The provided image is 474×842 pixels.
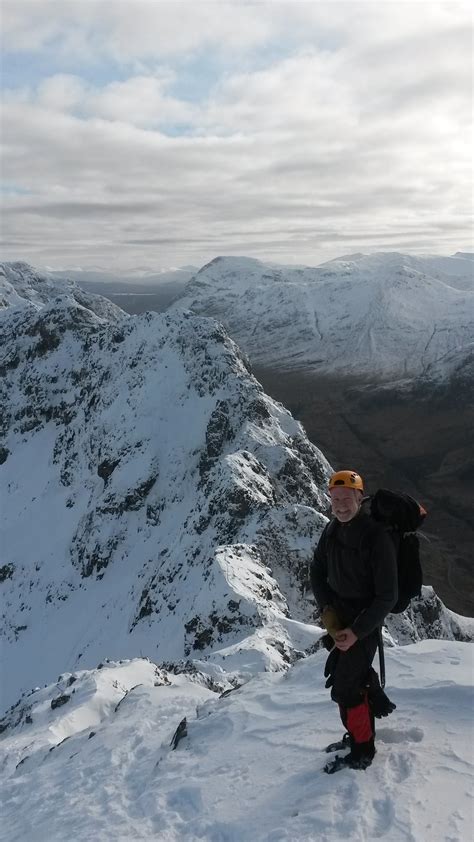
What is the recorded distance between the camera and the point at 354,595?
7426mm

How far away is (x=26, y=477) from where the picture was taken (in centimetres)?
6344

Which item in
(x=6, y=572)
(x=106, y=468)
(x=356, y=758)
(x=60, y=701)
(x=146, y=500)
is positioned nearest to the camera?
(x=356, y=758)

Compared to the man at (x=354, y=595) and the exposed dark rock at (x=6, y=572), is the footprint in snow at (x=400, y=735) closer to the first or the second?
the man at (x=354, y=595)

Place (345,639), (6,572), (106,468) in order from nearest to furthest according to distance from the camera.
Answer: (345,639) → (6,572) → (106,468)

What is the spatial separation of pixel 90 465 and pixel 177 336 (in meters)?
16.7

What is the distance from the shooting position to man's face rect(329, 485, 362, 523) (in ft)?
23.8

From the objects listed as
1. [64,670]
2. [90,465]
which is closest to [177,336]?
[90,465]

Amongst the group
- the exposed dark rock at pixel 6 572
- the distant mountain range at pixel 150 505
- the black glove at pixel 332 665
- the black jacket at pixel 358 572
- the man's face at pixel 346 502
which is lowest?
the exposed dark rock at pixel 6 572

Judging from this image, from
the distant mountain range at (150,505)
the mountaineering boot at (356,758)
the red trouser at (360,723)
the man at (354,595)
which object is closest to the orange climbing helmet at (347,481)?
the man at (354,595)

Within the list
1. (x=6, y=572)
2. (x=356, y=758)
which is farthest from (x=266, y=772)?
(x=6, y=572)

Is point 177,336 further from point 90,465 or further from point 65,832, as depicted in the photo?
point 65,832

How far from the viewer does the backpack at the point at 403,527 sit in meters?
7.04

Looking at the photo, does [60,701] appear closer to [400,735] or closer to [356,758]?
[400,735]

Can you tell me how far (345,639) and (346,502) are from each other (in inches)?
69.2
